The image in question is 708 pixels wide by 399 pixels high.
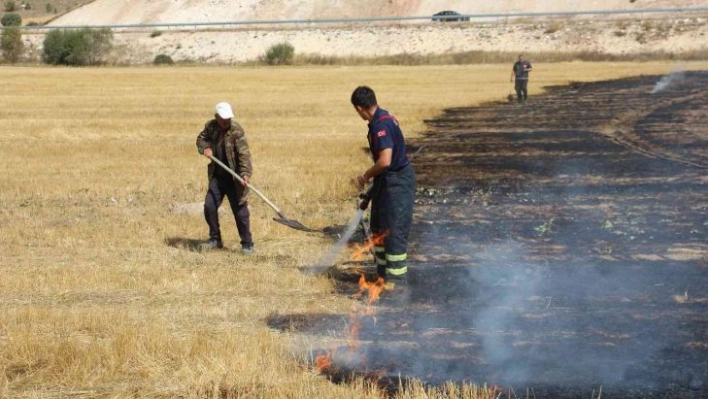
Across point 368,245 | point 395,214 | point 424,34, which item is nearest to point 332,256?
point 368,245

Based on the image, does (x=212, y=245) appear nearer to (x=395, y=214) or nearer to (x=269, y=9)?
(x=395, y=214)

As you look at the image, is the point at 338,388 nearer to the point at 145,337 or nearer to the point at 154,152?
the point at 145,337

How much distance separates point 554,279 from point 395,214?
1.64m

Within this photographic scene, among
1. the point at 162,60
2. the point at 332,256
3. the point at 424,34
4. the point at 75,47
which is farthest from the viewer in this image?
the point at 424,34

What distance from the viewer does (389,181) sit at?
27.6 feet

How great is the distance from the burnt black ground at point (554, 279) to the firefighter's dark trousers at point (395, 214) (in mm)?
269

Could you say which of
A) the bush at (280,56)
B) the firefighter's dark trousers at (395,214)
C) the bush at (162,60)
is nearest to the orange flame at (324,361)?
the firefighter's dark trousers at (395,214)

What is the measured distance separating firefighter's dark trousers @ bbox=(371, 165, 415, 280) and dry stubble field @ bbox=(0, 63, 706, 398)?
0.55m

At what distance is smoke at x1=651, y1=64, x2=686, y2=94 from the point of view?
Answer: 3312cm

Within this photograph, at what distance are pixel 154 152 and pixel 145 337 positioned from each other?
12573 mm

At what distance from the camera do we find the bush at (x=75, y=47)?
202 ft

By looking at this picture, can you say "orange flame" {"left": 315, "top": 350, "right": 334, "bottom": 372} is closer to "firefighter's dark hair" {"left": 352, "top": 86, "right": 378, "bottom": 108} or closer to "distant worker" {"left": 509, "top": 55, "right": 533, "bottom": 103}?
"firefighter's dark hair" {"left": 352, "top": 86, "right": 378, "bottom": 108}

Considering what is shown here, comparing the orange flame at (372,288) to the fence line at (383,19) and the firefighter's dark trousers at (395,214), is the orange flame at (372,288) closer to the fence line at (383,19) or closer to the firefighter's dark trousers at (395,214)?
the firefighter's dark trousers at (395,214)

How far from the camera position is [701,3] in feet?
233
